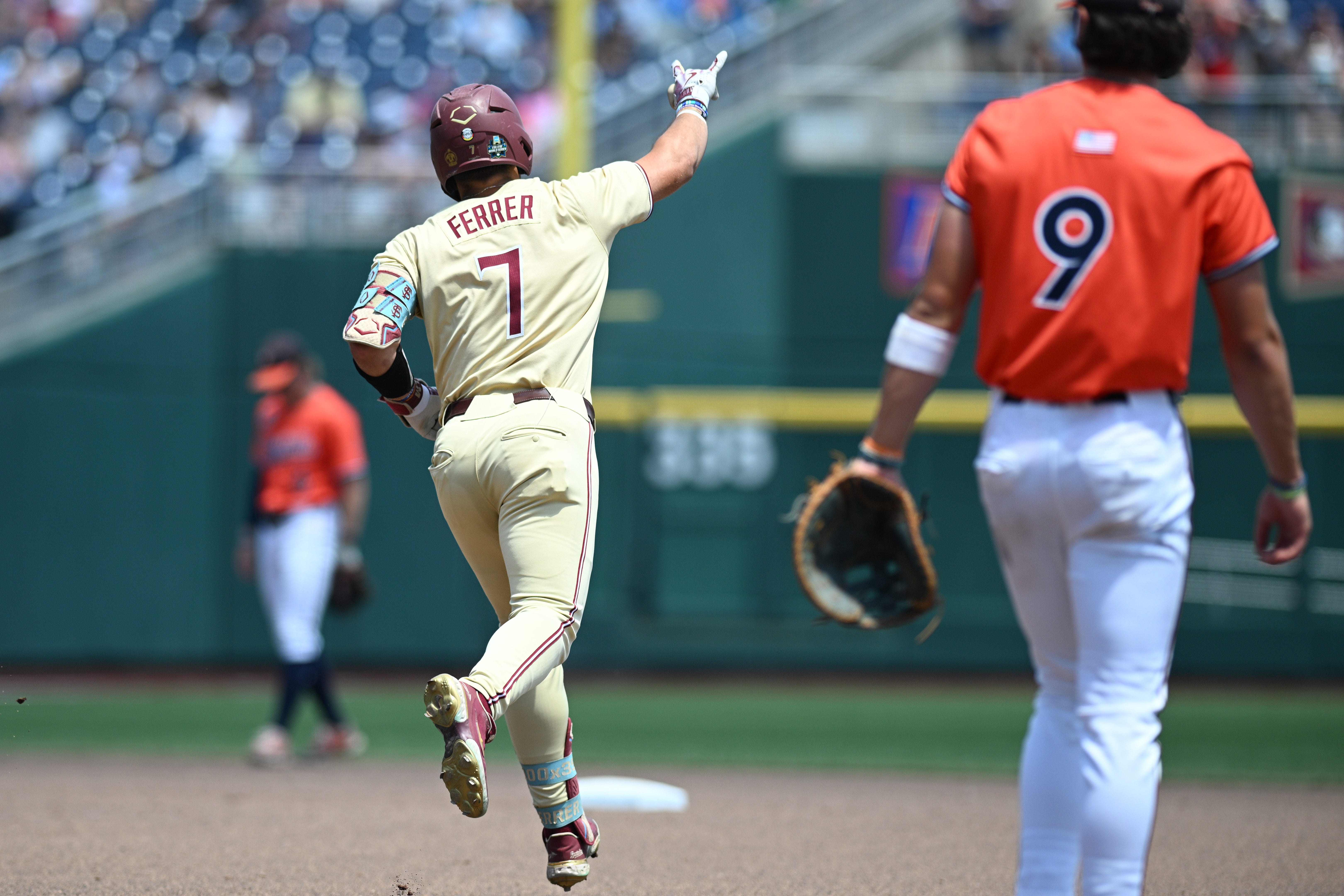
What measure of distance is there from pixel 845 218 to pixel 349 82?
5371 mm

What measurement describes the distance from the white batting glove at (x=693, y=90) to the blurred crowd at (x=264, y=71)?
940 cm

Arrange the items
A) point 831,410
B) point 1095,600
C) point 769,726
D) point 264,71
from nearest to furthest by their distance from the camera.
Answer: point 1095,600 → point 769,726 → point 831,410 → point 264,71

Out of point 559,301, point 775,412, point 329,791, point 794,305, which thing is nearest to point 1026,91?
point 794,305

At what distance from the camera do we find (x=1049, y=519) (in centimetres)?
283

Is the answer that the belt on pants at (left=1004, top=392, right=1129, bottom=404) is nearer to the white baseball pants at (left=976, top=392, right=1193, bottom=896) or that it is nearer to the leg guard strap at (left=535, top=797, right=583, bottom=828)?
the white baseball pants at (left=976, top=392, right=1193, bottom=896)

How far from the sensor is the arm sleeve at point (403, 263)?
12.2 ft

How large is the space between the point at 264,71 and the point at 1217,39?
9.66m

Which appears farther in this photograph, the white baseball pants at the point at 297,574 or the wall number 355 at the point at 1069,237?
the white baseball pants at the point at 297,574

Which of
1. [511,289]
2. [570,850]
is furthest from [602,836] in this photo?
[511,289]

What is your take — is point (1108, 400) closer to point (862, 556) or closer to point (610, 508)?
point (862, 556)

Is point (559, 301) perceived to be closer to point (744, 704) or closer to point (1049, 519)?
point (1049, 519)

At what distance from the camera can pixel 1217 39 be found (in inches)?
561

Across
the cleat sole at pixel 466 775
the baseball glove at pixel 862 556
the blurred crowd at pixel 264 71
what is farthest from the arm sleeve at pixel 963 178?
the blurred crowd at pixel 264 71

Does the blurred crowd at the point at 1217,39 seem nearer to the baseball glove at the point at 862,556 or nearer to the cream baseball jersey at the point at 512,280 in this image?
the cream baseball jersey at the point at 512,280
